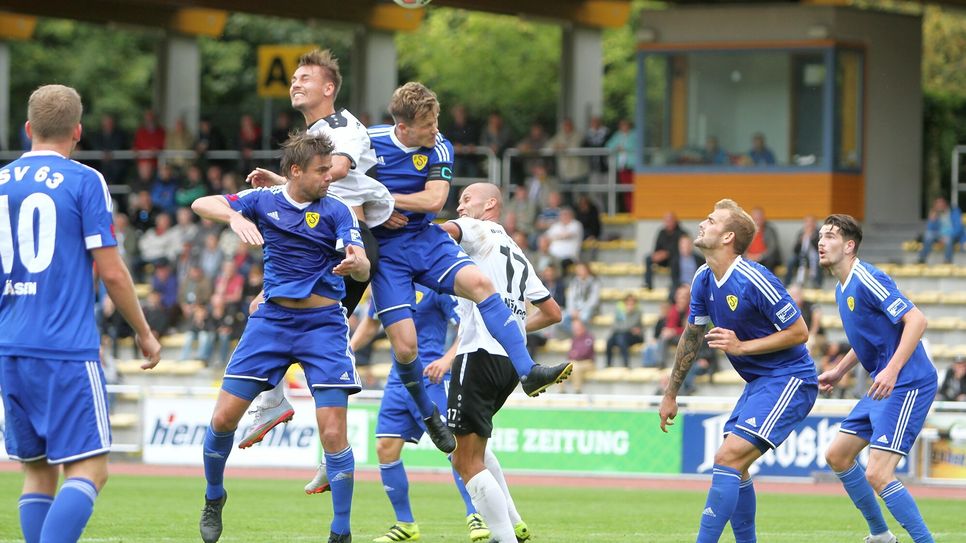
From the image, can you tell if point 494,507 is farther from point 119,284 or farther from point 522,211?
point 522,211

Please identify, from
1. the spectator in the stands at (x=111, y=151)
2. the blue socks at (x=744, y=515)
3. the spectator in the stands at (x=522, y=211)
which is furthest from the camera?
the spectator in the stands at (x=111, y=151)

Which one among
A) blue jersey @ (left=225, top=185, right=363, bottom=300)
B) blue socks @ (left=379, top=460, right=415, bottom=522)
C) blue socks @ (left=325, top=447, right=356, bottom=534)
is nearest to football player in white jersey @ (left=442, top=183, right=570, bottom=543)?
blue socks @ (left=379, top=460, right=415, bottom=522)

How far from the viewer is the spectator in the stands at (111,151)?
27.6 meters

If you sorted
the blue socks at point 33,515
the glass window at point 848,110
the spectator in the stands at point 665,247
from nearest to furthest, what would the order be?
1. the blue socks at point 33,515
2. the spectator in the stands at point 665,247
3. the glass window at point 848,110

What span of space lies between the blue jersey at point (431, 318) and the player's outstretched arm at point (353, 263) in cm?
255

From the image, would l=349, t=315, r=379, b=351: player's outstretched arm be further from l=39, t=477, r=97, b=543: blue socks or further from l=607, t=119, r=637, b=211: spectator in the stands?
l=607, t=119, r=637, b=211: spectator in the stands

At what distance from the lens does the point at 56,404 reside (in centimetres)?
670

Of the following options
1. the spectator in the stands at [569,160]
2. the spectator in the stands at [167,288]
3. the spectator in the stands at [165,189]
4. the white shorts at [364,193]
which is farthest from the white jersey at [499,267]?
the spectator in the stands at [165,189]

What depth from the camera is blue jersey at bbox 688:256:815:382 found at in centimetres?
845

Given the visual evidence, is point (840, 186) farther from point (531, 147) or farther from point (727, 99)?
point (531, 147)

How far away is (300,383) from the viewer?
20.4m

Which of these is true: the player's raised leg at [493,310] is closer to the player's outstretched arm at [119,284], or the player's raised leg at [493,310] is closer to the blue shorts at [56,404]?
the player's outstretched arm at [119,284]

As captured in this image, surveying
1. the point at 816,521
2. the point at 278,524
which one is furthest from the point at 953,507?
the point at 278,524

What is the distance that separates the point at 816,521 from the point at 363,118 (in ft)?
49.2
